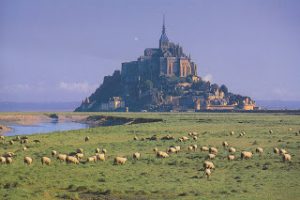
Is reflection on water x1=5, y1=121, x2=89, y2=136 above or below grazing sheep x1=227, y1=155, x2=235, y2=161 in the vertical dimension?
below

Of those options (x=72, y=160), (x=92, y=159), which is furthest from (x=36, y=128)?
(x=72, y=160)

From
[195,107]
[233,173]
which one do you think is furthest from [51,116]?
[233,173]

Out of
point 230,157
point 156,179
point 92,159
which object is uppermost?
point 230,157

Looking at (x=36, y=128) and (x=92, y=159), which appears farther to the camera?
(x=36, y=128)

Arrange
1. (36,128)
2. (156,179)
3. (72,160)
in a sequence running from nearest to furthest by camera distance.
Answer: (156,179) → (72,160) → (36,128)

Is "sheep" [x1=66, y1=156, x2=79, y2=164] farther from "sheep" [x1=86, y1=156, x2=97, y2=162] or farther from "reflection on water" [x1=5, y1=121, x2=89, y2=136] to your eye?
"reflection on water" [x1=5, y1=121, x2=89, y2=136]

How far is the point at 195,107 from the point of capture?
176750 mm

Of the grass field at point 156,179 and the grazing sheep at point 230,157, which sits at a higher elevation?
the grazing sheep at point 230,157

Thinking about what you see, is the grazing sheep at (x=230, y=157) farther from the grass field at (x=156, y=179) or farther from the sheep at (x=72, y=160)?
the sheep at (x=72, y=160)

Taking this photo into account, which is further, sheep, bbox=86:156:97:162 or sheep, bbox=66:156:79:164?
sheep, bbox=86:156:97:162

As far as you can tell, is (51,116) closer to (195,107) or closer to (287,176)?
(195,107)

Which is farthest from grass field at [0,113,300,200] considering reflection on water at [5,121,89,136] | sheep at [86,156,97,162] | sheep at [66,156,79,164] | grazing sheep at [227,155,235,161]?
reflection on water at [5,121,89,136]

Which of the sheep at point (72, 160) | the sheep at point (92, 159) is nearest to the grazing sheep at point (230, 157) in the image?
the sheep at point (92, 159)

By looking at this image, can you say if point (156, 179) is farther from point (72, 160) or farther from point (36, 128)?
point (36, 128)
